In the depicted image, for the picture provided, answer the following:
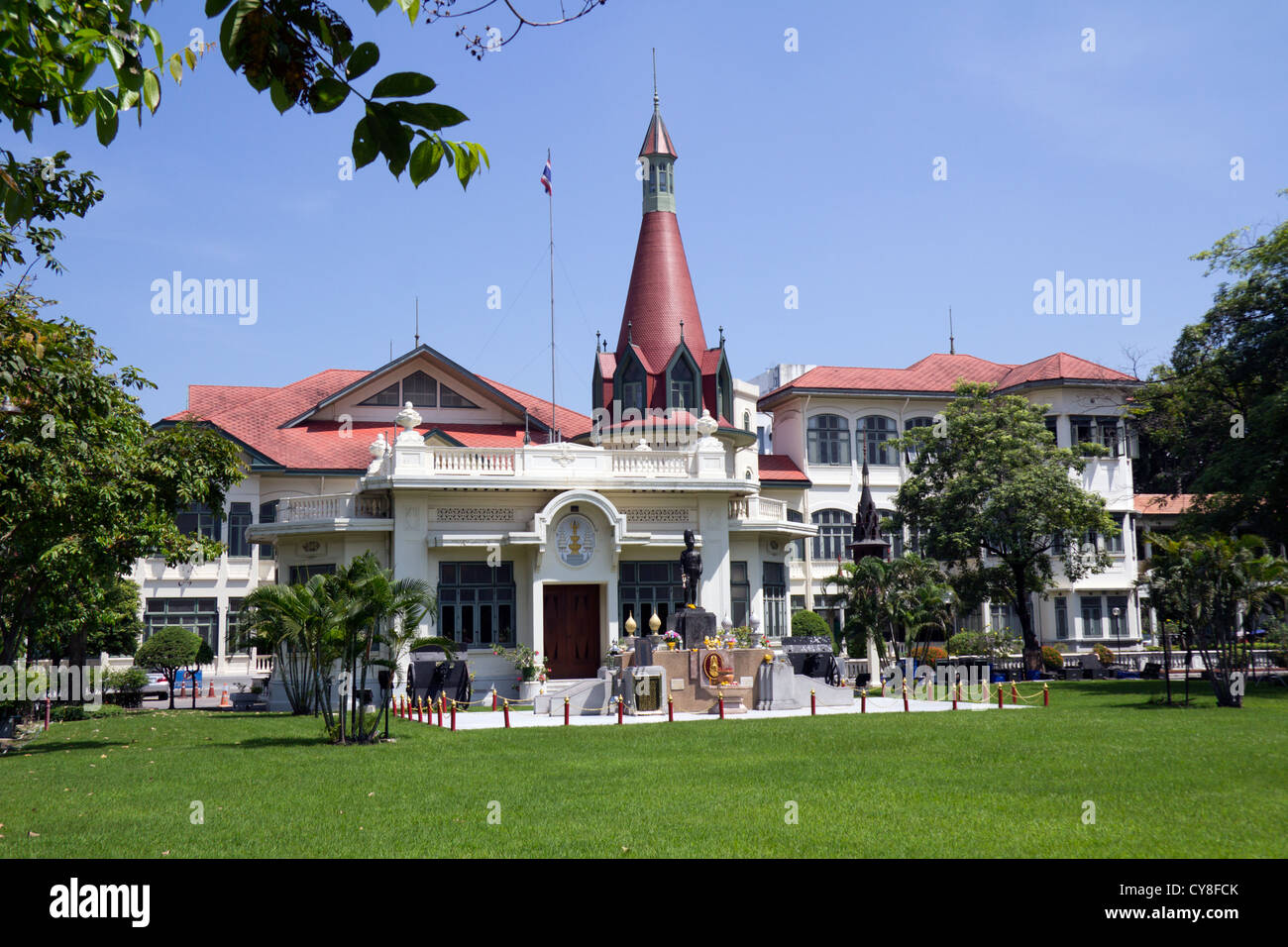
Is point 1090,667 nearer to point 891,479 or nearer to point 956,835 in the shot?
point 891,479

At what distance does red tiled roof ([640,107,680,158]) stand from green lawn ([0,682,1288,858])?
29.8 metres

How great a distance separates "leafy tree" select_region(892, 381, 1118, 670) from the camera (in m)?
38.7

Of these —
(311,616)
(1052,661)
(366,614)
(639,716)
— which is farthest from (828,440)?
(311,616)

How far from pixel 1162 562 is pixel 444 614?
19360 millimetres

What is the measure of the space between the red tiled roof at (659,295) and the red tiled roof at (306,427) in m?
6.03

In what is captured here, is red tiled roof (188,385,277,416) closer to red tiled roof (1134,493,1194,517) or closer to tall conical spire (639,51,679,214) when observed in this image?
tall conical spire (639,51,679,214)

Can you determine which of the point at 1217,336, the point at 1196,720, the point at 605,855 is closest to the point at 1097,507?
the point at 1217,336

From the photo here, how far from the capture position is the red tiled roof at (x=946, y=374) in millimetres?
55219

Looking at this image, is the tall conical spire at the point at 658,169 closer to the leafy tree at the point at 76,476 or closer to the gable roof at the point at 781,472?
the gable roof at the point at 781,472

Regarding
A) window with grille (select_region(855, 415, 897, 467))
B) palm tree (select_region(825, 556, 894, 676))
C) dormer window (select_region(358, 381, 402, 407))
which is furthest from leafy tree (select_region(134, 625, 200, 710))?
window with grille (select_region(855, 415, 897, 467))

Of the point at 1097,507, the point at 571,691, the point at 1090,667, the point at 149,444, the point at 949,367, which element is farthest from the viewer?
the point at 949,367

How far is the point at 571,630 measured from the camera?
3525 cm

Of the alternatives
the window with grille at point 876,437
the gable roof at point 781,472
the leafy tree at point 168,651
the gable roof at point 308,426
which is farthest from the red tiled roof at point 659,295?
the leafy tree at point 168,651

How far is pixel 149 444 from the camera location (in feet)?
72.6
